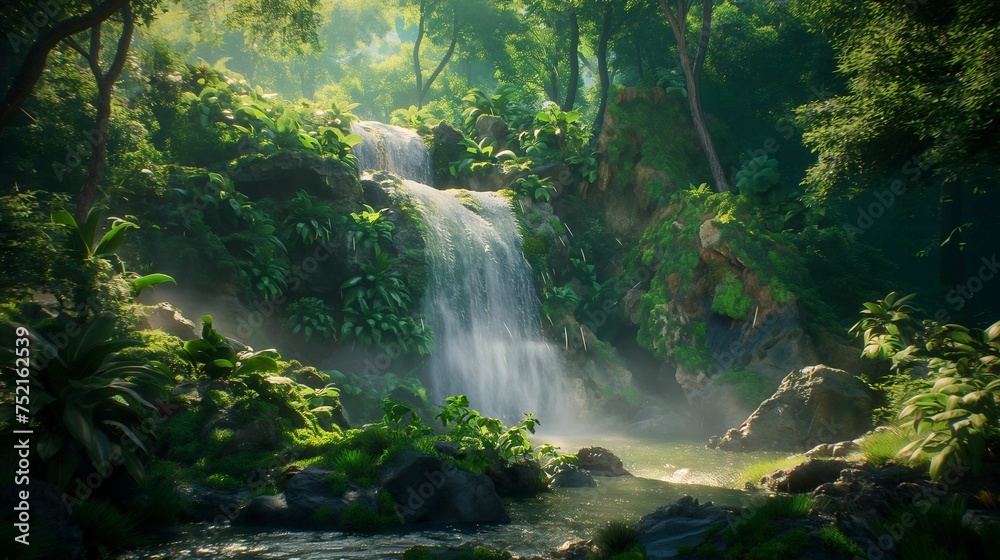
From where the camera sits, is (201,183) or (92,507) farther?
(201,183)

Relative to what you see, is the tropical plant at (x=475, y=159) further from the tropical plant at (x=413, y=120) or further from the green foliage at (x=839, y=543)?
the green foliage at (x=839, y=543)

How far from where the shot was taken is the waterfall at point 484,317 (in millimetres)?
17969

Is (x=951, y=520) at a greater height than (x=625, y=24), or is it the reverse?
(x=625, y=24)

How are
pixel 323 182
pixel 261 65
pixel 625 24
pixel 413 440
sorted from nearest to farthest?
pixel 413 440 < pixel 323 182 < pixel 625 24 < pixel 261 65

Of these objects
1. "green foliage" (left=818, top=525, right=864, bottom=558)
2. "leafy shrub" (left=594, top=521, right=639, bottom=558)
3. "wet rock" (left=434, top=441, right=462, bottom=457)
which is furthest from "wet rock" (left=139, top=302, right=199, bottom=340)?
"green foliage" (left=818, top=525, right=864, bottom=558)

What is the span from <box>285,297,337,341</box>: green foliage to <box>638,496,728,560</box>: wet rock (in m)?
10.8

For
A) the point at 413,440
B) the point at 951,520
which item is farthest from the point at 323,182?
the point at 951,520

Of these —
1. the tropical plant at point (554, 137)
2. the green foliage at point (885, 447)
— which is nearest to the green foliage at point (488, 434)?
the green foliage at point (885, 447)

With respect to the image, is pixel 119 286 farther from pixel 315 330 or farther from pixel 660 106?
pixel 660 106

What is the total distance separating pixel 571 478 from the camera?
1043cm

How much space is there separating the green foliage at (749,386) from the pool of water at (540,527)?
138 inches

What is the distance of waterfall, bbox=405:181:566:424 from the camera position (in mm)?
17969

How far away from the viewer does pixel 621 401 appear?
63.4ft

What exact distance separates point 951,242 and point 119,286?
22574 millimetres
